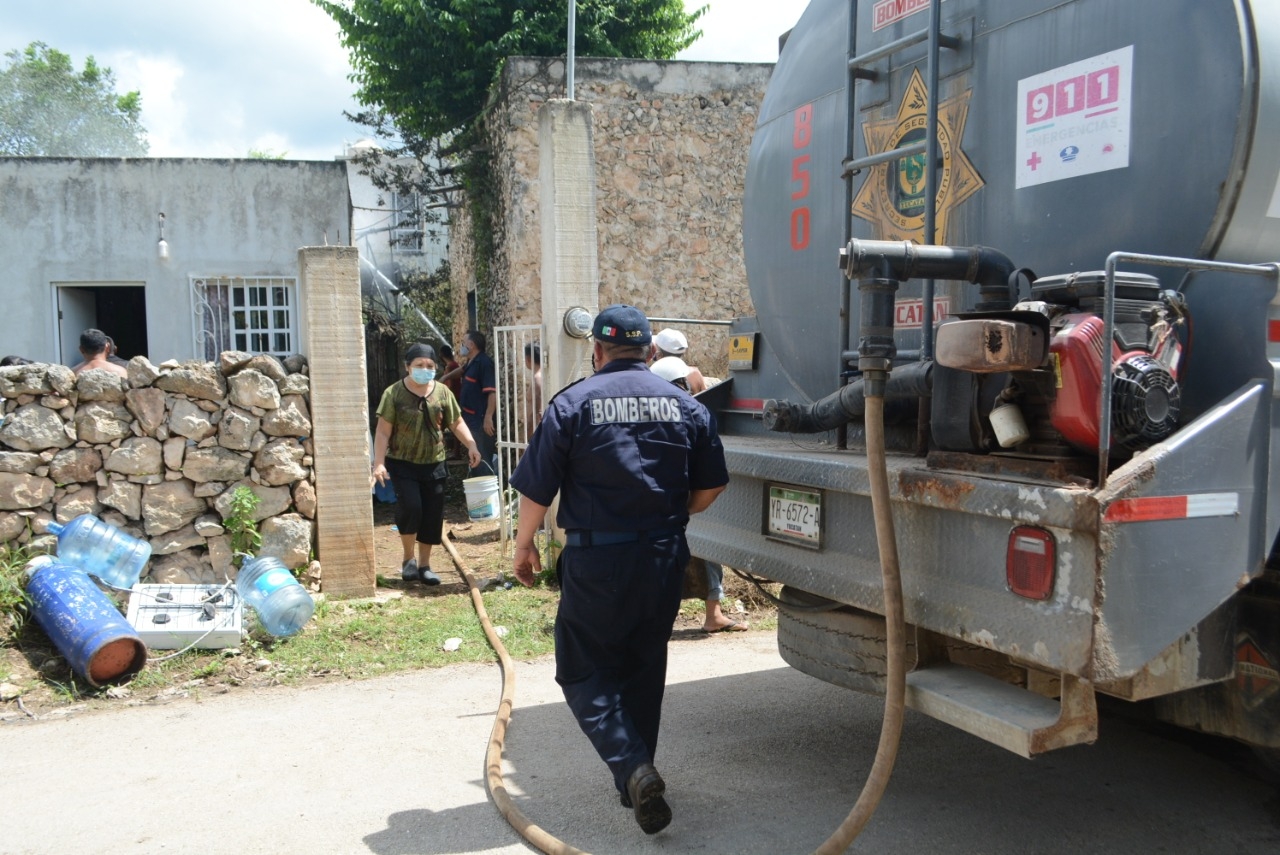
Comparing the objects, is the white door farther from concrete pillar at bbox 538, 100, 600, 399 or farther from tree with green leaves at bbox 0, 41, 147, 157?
tree with green leaves at bbox 0, 41, 147, 157

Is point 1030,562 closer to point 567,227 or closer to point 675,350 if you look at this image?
point 675,350

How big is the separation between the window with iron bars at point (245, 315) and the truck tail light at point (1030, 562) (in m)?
10.7

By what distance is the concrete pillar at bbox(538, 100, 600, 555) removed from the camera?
22.8 feet

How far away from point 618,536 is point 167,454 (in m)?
3.95

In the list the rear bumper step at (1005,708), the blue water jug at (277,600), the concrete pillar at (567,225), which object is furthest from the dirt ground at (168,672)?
the rear bumper step at (1005,708)

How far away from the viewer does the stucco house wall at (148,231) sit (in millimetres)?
11828

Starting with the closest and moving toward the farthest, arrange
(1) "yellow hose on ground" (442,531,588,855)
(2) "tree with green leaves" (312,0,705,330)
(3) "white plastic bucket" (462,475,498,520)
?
(1) "yellow hose on ground" (442,531,588,855)
(3) "white plastic bucket" (462,475,498,520)
(2) "tree with green leaves" (312,0,705,330)

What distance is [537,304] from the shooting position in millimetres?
11375

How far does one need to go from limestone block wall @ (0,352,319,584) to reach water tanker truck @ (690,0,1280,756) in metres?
3.80

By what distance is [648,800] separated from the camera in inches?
128

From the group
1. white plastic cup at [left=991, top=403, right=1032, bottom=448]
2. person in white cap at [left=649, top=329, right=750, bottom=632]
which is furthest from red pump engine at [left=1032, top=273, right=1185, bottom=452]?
person in white cap at [left=649, top=329, right=750, bottom=632]

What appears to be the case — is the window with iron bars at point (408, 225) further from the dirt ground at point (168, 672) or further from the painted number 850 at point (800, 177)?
the painted number 850 at point (800, 177)

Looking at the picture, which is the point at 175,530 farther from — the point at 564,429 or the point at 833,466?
the point at 833,466

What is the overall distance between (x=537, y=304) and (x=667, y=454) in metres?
8.10
